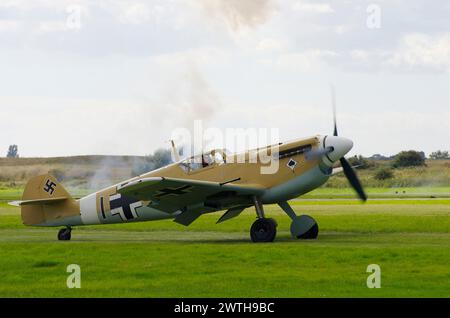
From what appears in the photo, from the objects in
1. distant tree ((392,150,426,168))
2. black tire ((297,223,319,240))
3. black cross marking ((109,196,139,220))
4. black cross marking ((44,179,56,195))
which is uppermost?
distant tree ((392,150,426,168))

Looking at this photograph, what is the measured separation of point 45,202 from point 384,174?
284 feet

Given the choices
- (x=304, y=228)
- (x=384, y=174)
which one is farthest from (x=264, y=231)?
(x=384, y=174)

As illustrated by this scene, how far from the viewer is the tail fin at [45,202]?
101 ft

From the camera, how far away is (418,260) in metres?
20.7

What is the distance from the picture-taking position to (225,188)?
2702 cm

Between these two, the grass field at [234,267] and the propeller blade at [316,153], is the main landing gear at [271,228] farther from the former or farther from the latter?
the propeller blade at [316,153]

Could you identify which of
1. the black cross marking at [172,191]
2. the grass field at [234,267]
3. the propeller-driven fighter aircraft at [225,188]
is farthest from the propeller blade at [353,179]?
the black cross marking at [172,191]

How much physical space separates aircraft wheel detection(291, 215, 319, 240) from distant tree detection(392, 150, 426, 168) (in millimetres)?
101141

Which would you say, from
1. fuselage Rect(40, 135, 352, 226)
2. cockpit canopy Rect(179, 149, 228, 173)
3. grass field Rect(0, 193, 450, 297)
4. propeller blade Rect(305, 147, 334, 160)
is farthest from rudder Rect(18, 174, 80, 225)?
propeller blade Rect(305, 147, 334, 160)

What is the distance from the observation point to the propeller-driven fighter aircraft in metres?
26.8

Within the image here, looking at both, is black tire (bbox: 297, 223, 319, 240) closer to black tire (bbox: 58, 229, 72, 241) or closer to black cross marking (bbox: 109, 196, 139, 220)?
black cross marking (bbox: 109, 196, 139, 220)

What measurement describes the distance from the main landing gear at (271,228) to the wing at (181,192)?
0.71 m
